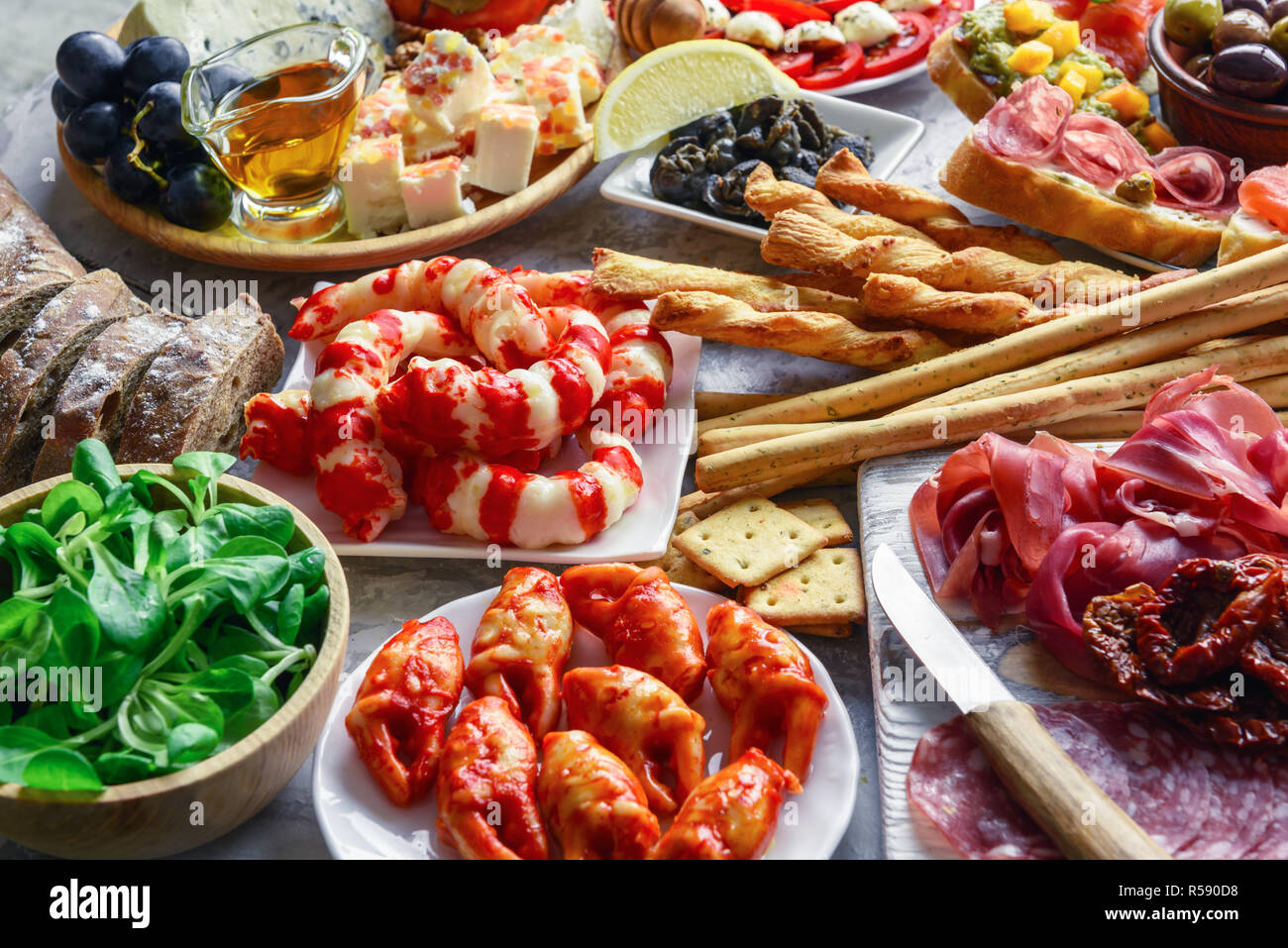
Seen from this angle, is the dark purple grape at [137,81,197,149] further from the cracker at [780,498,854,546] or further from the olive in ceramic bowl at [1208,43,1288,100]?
the olive in ceramic bowl at [1208,43,1288,100]

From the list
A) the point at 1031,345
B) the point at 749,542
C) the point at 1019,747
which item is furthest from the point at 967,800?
the point at 1031,345

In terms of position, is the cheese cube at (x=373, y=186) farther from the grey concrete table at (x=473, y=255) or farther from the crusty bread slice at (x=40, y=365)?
the crusty bread slice at (x=40, y=365)

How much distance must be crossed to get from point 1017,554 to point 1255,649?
270 mm

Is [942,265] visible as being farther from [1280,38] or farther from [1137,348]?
[1280,38]

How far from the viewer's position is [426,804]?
1.14 meters

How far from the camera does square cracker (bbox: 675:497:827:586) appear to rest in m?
1.41

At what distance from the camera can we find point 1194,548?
1.24m

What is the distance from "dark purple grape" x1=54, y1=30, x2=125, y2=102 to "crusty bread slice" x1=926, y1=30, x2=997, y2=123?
1.55 m

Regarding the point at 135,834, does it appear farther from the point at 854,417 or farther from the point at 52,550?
the point at 854,417

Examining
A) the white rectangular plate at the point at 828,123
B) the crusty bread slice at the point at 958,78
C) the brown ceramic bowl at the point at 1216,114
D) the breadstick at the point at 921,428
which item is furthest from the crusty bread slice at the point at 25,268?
the brown ceramic bowl at the point at 1216,114

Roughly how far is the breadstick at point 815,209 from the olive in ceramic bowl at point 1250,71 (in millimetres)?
586

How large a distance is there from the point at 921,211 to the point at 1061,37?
1.93 ft
